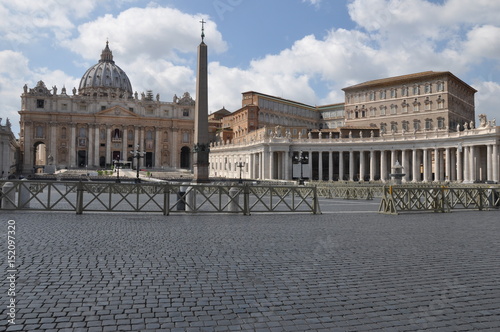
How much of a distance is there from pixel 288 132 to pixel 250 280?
58053mm

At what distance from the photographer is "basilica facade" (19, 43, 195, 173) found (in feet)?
312

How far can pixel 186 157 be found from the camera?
11088 centimetres

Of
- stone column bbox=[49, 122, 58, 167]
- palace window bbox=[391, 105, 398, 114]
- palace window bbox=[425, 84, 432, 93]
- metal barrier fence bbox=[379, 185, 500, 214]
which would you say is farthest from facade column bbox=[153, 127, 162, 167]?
metal barrier fence bbox=[379, 185, 500, 214]

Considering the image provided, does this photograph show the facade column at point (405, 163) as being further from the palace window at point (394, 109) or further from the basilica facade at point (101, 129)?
the basilica facade at point (101, 129)

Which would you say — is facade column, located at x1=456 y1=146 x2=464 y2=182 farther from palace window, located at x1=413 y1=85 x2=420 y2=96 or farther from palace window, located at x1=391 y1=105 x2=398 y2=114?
palace window, located at x1=391 y1=105 x2=398 y2=114

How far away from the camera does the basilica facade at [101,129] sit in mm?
95188

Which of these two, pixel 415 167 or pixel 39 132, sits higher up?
pixel 39 132

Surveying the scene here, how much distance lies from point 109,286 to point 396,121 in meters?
71.5

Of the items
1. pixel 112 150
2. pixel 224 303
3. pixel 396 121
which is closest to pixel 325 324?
pixel 224 303

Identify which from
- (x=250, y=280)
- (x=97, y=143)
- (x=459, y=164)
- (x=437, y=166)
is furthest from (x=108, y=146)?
(x=250, y=280)

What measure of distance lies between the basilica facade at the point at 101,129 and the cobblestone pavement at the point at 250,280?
83838mm

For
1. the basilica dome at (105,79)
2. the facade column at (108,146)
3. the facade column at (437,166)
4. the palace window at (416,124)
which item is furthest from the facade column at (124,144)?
the facade column at (437,166)

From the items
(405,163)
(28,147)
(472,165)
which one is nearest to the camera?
(472,165)

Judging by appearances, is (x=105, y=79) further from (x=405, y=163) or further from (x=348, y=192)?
(x=348, y=192)
